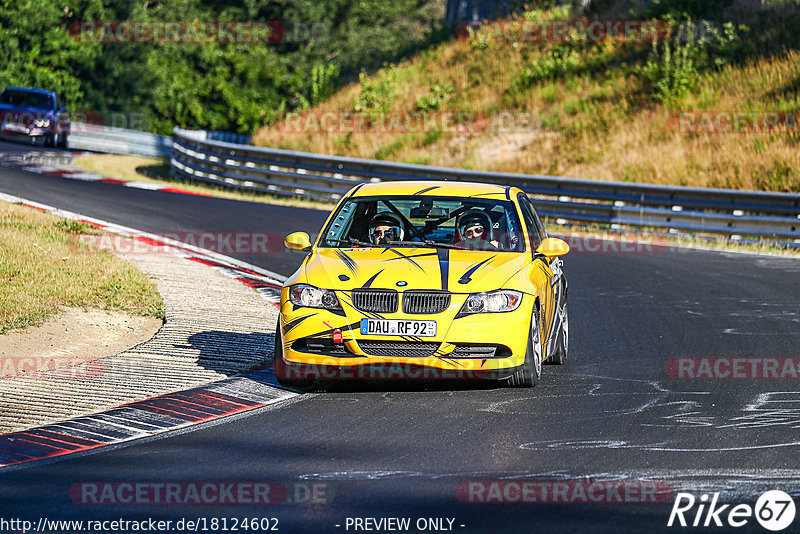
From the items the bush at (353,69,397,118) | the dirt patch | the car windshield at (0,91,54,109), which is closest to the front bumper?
the dirt patch

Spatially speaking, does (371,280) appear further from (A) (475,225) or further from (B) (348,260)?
(A) (475,225)

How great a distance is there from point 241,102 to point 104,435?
3310 cm

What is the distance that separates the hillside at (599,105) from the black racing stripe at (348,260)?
1736cm

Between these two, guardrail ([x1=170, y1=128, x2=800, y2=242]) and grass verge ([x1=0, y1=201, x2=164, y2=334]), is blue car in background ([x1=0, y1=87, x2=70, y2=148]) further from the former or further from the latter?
grass verge ([x1=0, y1=201, x2=164, y2=334])

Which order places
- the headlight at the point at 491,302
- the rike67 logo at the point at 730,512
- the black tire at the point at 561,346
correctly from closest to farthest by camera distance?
1. the rike67 logo at the point at 730,512
2. the headlight at the point at 491,302
3. the black tire at the point at 561,346

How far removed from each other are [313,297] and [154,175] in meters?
24.1

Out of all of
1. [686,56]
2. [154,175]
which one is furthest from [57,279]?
[686,56]

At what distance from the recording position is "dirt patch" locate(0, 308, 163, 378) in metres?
10.0

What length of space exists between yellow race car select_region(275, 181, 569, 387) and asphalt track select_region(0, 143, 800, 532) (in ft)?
0.90

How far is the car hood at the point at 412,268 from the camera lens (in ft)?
27.8

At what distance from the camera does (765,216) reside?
20.4m

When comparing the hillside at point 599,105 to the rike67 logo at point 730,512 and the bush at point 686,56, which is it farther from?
the rike67 logo at point 730,512

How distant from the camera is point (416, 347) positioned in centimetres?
827

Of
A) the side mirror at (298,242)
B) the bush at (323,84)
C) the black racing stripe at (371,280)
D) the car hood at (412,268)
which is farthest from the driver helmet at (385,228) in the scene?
the bush at (323,84)
